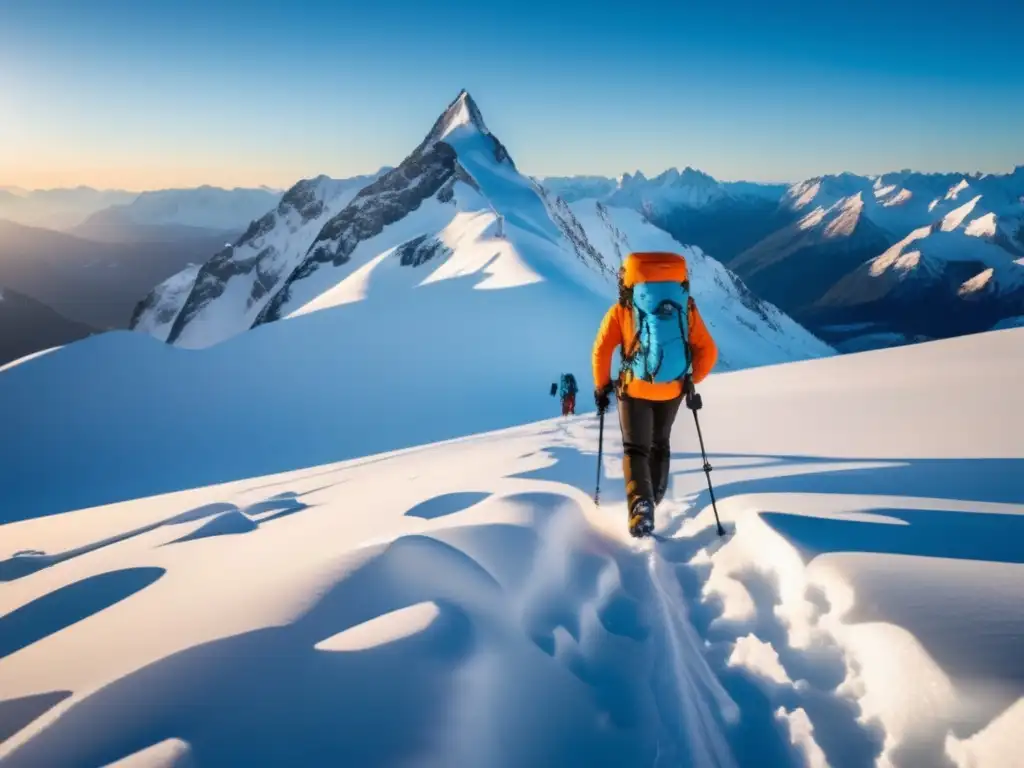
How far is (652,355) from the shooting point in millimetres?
4816

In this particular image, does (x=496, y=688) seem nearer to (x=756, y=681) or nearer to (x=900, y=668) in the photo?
(x=756, y=681)

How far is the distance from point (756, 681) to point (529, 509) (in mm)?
2055

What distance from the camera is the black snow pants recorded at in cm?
474

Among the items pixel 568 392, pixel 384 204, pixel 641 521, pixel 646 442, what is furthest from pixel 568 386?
pixel 384 204

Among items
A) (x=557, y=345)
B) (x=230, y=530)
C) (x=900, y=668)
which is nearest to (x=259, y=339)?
(x=557, y=345)

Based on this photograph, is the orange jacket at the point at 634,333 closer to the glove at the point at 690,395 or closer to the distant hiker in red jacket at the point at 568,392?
the glove at the point at 690,395

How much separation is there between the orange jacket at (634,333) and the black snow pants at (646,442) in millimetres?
132

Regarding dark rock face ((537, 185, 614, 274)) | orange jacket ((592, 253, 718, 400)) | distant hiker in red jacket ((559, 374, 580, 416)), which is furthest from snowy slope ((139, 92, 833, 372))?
orange jacket ((592, 253, 718, 400))

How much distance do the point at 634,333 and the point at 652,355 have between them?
278mm

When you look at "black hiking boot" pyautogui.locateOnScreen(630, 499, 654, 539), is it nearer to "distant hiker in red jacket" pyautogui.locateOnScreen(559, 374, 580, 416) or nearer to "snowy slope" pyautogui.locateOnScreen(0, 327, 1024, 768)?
"snowy slope" pyautogui.locateOnScreen(0, 327, 1024, 768)

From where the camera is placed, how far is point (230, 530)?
17.2ft

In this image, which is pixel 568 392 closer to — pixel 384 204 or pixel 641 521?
pixel 641 521

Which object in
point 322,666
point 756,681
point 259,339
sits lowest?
point 756,681

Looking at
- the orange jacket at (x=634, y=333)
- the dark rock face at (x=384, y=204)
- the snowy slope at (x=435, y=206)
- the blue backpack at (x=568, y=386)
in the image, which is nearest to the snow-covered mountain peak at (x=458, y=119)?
the snowy slope at (x=435, y=206)
